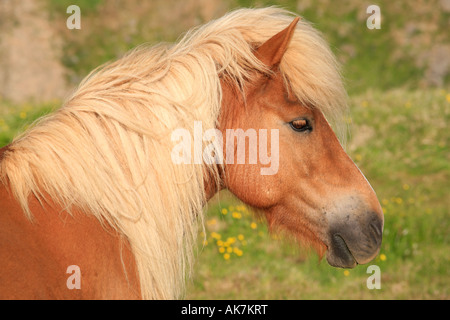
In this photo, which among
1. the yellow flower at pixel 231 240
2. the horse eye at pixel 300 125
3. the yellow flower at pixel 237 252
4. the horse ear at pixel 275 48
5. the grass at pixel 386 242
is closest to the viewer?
the horse ear at pixel 275 48

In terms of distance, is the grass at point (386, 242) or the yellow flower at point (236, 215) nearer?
the grass at point (386, 242)

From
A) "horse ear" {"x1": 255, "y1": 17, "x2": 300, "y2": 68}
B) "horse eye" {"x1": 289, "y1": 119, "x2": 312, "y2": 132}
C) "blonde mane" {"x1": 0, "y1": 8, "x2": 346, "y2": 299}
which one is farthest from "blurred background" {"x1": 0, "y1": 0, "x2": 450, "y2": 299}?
"horse ear" {"x1": 255, "y1": 17, "x2": 300, "y2": 68}

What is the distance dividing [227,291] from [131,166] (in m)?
3.34

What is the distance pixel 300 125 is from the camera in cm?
273

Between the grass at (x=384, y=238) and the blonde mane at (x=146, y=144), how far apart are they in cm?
169

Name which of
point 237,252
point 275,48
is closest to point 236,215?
point 237,252

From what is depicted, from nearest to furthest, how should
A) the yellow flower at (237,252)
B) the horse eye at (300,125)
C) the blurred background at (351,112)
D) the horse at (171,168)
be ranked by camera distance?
the horse at (171,168) < the horse eye at (300,125) < the blurred background at (351,112) < the yellow flower at (237,252)

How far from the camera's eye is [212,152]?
2.64 metres

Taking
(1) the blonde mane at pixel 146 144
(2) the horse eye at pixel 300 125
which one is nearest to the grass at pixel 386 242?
(2) the horse eye at pixel 300 125

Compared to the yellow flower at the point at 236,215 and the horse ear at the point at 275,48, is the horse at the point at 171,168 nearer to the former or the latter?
the horse ear at the point at 275,48

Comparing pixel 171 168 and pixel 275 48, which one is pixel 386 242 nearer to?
pixel 275 48

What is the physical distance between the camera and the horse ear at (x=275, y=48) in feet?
8.41

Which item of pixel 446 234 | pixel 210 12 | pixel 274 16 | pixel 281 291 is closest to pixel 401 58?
pixel 210 12

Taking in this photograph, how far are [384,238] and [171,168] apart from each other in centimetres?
435
